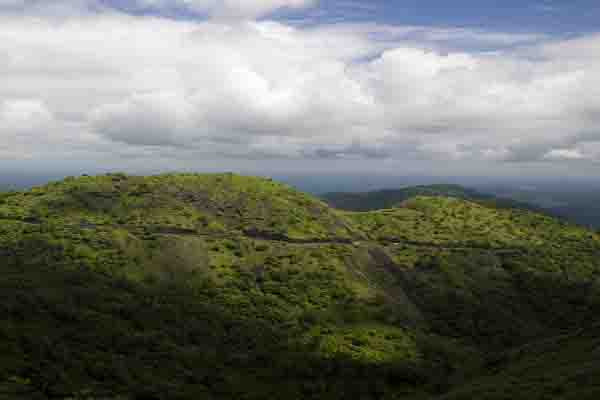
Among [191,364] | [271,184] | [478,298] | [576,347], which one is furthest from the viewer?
[271,184]

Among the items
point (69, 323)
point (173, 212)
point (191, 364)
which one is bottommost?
point (191, 364)

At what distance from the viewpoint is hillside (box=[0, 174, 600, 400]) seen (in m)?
41.4

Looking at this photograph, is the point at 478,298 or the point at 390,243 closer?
the point at 478,298

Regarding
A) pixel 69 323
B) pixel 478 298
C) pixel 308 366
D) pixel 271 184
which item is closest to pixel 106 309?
pixel 69 323

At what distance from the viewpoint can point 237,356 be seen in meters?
58.3

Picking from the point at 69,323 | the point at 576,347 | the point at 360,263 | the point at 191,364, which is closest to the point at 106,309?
the point at 69,323

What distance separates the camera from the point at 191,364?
164 ft

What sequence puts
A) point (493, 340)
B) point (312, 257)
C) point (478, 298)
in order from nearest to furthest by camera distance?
point (493, 340) → point (478, 298) → point (312, 257)

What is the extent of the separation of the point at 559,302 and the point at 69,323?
321ft

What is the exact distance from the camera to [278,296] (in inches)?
3401

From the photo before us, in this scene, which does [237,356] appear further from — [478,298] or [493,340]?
[478,298]

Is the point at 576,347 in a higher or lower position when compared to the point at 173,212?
lower

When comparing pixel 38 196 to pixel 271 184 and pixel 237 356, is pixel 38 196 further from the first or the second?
pixel 237 356

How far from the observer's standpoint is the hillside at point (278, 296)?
4138cm
